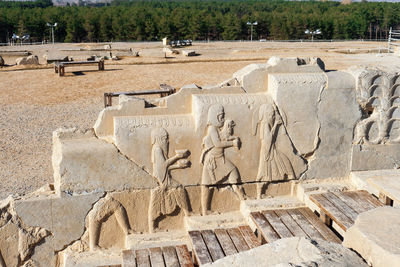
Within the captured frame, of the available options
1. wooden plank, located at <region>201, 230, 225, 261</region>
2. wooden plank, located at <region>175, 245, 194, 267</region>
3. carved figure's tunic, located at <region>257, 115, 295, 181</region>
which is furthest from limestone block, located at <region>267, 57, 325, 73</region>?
wooden plank, located at <region>175, 245, 194, 267</region>

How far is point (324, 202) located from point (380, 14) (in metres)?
56.2

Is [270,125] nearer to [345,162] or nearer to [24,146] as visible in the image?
[345,162]

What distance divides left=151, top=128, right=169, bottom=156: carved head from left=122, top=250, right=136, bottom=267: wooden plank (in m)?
1.07

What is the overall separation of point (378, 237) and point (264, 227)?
135 cm

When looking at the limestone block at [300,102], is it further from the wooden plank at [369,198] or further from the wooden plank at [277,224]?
the wooden plank at [277,224]

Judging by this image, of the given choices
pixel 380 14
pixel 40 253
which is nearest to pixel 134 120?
pixel 40 253

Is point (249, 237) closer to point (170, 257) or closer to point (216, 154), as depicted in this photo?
point (170, 257)

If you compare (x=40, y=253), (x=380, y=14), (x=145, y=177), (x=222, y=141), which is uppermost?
(x=380, y=14)

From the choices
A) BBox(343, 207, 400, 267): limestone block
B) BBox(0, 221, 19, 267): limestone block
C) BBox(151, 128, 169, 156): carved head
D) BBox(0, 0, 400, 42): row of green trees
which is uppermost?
BBox(0, 0, 400, 42): row of green trees

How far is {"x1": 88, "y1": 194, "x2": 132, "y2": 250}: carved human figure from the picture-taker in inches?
182

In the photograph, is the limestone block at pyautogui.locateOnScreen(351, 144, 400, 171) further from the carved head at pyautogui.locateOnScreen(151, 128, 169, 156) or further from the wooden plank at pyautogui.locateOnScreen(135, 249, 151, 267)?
the wooden plank at pyautogui.locateOnScreen(135, 249, 151, 267)

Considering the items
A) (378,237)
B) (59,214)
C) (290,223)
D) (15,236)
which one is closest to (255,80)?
(290,223)

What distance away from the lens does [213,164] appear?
15.9 feet

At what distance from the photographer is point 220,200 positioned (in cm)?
502
